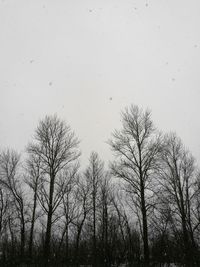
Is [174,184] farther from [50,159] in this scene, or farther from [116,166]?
[50,159]

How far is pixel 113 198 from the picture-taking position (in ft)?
92.6

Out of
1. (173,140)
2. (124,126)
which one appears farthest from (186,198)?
(124,126)

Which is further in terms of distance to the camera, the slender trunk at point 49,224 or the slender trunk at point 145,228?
the slender trunk at point 49,224

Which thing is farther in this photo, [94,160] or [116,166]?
[94,160]

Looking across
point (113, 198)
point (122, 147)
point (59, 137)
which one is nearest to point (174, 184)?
point (122, 147)

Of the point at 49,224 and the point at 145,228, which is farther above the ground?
the point at 49,224

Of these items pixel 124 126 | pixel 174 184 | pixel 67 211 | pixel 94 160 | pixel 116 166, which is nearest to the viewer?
pixel 116 166

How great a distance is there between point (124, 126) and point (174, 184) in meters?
7.04

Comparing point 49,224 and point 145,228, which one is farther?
point 49,224

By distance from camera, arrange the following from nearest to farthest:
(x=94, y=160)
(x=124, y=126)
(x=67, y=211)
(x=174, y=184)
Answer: (x=124, y=126)
(x=174, y=184)
(x=67, y=211)
(x=94, y=160)

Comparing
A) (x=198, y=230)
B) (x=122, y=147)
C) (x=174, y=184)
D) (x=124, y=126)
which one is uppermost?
(x=124, y=126)

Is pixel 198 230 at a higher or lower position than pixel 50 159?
lower

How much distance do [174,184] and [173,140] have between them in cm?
434

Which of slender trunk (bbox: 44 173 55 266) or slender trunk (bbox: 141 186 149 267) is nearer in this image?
slender trunk (bbox: 141 186 149 267)
